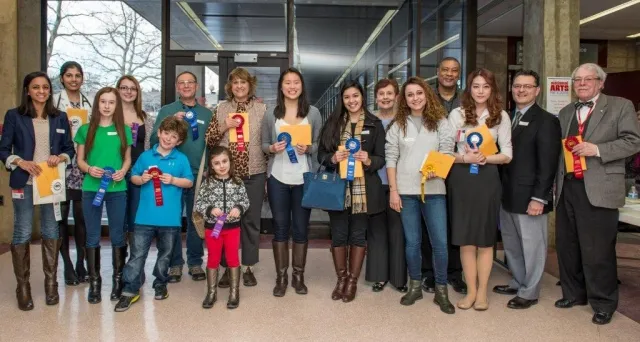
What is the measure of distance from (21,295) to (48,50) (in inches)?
138

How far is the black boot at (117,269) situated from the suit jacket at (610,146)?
313 centimetres

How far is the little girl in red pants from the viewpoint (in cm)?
357

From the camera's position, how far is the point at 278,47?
612cm

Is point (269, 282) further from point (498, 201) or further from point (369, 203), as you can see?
point (498, 201)

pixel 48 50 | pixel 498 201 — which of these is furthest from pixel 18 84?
pixel 498 201

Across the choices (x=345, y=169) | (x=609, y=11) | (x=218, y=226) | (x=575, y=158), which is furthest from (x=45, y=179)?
(x=609, y=11)

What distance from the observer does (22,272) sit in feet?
11.8

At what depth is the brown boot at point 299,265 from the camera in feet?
12.9

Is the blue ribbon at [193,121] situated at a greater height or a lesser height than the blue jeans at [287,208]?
greater

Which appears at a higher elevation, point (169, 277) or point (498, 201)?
point (498, 201)

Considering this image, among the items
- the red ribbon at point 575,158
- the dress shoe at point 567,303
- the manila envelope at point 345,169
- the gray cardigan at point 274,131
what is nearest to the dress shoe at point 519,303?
the dress shoe at point 567,303

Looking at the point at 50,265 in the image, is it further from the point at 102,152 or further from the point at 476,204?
the point at 476,204

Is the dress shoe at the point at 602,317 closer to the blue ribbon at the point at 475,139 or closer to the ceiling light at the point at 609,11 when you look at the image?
the blue ribbon at the point at 475,139

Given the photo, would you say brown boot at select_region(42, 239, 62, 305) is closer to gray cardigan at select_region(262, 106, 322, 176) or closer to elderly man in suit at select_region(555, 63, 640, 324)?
gray cardigan at select_region(262, 106, 322, 176)
